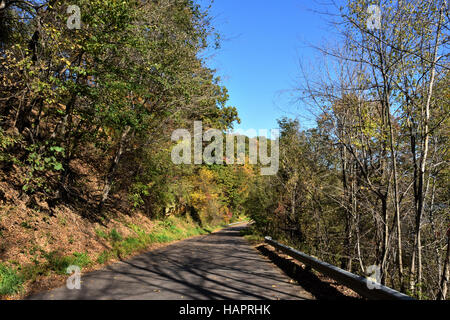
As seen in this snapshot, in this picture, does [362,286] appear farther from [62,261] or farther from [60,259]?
[60,259]

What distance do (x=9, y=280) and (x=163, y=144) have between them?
419 inches

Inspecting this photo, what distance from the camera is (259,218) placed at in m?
20.6

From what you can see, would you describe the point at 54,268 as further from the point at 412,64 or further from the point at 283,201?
the point at 283,201

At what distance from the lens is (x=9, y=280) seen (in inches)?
209

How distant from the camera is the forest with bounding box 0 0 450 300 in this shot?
5.77 meters

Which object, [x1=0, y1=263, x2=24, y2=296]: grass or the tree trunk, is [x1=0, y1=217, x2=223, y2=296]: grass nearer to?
[x1=0, y1=263, x2=24, y2=296]: grass

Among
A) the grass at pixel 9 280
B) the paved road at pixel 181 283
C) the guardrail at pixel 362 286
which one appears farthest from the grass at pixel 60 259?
the guardrail at pixel 362 286

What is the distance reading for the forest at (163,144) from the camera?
5766 millimetres

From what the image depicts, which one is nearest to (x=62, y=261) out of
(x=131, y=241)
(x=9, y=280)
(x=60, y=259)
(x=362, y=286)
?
(x=60, y=259)

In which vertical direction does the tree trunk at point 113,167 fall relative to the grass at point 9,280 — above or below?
above

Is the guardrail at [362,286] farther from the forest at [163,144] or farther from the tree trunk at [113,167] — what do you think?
the tree trunk at [113,167]

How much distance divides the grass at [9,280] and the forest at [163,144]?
3 centimetres

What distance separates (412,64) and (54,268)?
9155mm
